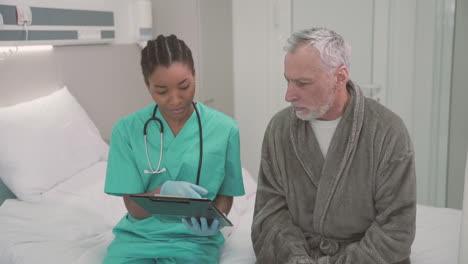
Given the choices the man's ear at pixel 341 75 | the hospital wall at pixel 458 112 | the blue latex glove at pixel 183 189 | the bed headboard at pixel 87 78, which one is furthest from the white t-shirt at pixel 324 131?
the hospital wall at pixel 458 112

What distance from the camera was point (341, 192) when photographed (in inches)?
60.3

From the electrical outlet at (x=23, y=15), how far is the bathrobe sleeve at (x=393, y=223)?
171 centimetres

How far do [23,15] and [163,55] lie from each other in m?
1.09

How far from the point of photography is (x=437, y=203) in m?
3.10

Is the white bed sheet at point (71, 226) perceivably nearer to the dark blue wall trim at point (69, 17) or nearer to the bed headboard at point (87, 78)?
the bed headboard at point (87, 78)

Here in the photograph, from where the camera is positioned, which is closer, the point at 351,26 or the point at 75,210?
the point at 75,210

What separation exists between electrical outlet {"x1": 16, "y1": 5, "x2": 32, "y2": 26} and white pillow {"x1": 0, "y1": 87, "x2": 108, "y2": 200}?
375mm

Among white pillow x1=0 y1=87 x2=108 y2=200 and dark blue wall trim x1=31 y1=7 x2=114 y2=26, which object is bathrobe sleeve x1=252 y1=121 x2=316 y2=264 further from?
dark blue wall trim x1=31 y1=7 x2=114 y2=26

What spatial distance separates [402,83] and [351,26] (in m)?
0.48

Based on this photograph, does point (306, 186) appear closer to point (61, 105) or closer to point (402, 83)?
point (61, 105)

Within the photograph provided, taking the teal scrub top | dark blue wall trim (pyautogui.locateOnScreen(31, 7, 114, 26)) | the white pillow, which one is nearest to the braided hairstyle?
the teal scrub top

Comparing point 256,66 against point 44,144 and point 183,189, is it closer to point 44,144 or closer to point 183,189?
point 44,144

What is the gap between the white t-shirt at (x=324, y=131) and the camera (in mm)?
1588

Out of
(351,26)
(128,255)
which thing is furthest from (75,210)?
(351,26)
